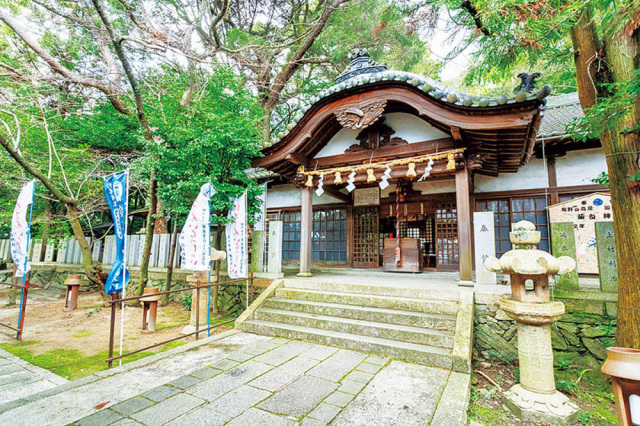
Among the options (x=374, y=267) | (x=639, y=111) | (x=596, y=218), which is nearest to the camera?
(x=639, y=111)

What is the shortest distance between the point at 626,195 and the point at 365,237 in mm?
6712

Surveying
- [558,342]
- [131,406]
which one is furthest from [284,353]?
[558,342]

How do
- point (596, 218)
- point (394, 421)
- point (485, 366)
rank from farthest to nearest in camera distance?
point (596, 218) → point (485, 366) → point (394, 421)

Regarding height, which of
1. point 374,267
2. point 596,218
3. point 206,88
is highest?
point 206,88

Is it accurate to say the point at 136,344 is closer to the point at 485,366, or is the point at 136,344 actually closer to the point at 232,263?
the point at 232,263

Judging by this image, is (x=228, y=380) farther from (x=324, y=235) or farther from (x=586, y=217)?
(x=586, y=217)

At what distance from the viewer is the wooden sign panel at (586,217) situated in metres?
6.06

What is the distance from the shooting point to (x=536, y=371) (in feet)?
10.3

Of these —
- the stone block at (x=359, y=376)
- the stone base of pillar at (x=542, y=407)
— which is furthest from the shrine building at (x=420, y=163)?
the stone block at (x=359, y=376)

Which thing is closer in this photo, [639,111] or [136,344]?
[639,111]

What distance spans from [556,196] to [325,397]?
7.81 meters

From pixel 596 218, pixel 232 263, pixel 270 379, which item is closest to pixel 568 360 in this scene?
pixel 596 218

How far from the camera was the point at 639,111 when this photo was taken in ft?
11.8

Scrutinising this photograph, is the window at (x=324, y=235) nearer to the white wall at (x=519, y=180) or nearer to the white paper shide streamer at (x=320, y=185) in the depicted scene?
the white paper shide streamer at (x=320, y=185)
